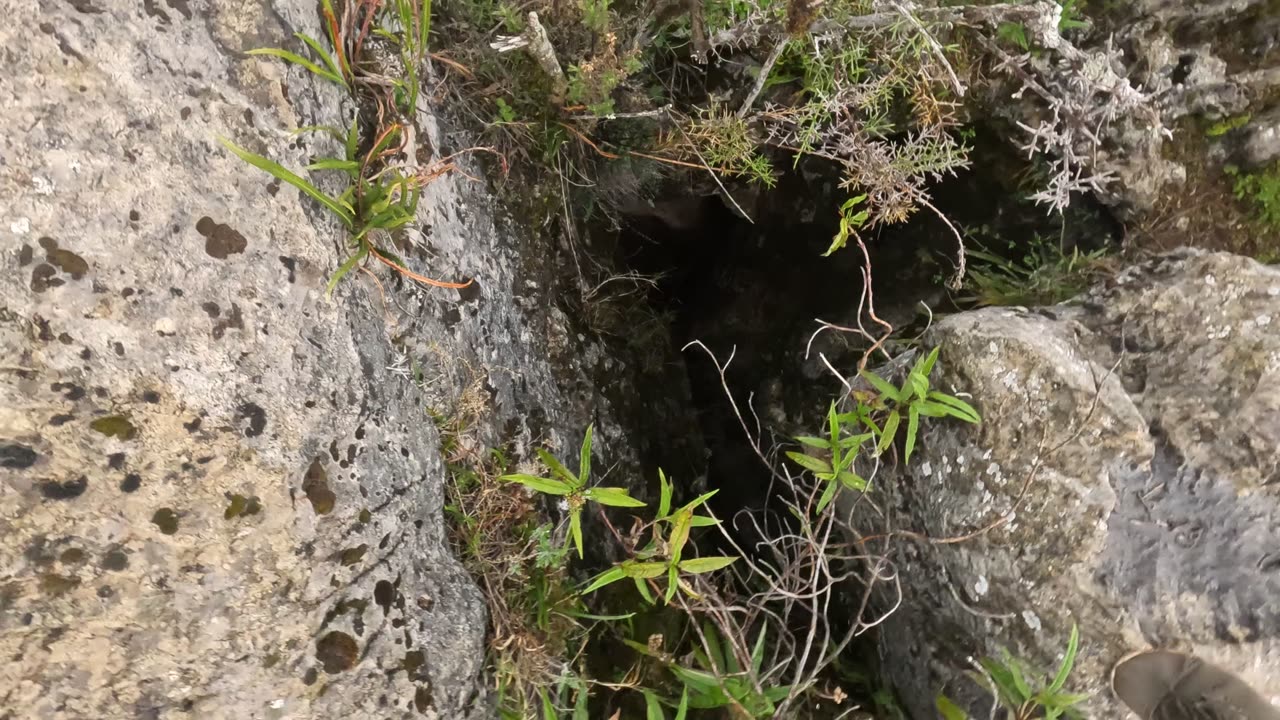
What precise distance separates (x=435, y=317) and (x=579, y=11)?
1.01 metres

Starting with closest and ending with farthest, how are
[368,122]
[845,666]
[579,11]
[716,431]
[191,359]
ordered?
[191,359] < [368,122] < [579,11] < [845,666] < [716,431]

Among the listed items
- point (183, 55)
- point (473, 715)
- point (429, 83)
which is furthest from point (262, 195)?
point (473, 715)

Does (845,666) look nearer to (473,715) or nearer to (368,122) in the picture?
(473,715)

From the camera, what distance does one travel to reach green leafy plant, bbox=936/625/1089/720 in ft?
5.93

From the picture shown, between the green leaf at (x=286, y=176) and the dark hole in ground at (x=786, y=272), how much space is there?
4.86 ft

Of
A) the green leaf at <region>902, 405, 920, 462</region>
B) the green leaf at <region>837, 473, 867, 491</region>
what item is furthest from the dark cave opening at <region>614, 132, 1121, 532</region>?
the green leaf at <region>837, 473, 867, 491</region>

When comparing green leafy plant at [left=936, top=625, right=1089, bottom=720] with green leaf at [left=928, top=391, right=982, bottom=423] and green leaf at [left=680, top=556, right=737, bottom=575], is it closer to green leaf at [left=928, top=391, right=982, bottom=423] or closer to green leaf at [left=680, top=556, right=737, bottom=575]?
green leaf at [left=928, top=391, right=982, bottom=423]

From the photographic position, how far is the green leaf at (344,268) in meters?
1.60

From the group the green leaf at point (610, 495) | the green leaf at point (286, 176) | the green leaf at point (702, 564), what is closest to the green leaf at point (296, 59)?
the green leaf at point (286, 176)

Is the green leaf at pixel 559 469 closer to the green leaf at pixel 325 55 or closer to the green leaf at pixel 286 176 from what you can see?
the green leaf at pixel 286 176

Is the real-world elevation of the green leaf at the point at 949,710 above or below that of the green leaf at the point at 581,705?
below

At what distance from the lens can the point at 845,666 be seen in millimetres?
2605

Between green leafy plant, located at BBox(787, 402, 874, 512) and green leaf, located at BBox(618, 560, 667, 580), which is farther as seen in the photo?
green leafy plant, located at BBox(787, 402, 874, 512)

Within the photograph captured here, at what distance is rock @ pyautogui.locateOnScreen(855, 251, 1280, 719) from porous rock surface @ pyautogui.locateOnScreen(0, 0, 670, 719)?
1531 millimetres
